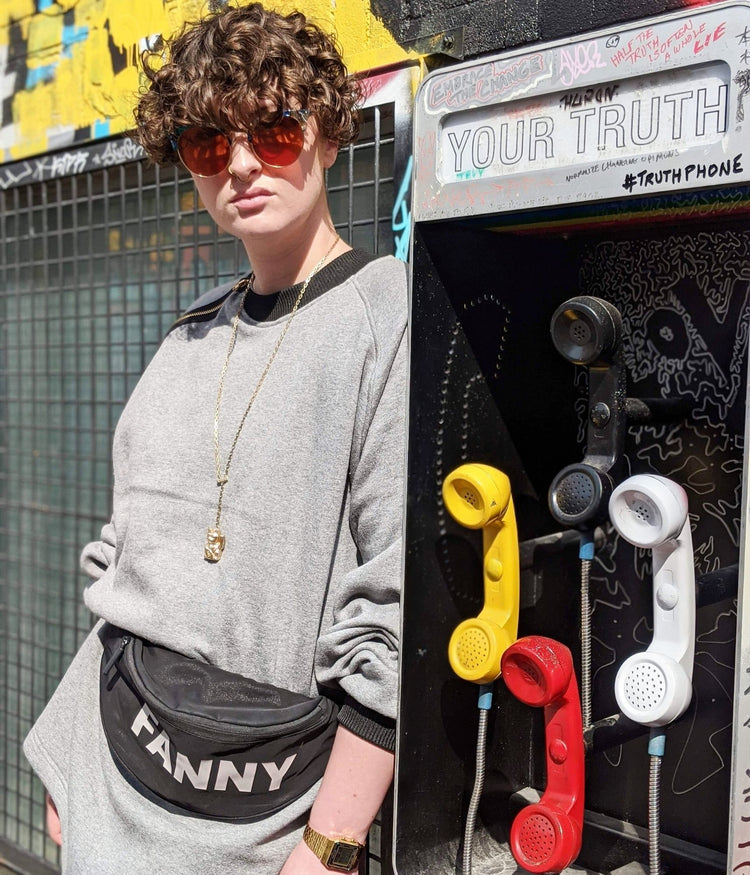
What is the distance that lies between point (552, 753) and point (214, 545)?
643mm

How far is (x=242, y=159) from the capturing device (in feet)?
5.34

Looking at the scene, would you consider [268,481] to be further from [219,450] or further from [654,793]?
[654,793]

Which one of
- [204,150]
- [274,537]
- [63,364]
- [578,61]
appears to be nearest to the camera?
[578,61]

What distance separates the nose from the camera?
162 cm

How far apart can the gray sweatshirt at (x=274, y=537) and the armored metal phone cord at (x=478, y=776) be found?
14cm

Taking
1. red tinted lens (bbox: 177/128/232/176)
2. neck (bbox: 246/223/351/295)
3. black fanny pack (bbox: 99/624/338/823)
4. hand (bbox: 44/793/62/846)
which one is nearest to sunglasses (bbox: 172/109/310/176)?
red tinted lens (bbox: 177/128/232/176)

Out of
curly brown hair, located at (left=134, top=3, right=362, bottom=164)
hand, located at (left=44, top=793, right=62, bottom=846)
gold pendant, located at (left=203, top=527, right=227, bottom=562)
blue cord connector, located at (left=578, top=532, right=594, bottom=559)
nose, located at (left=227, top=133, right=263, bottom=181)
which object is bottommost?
hand, located at (left=44, top=793, right=62, bottom=846)

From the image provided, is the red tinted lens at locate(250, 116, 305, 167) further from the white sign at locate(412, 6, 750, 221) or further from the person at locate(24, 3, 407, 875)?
the white sign at locate(412, 6, 750, 221)

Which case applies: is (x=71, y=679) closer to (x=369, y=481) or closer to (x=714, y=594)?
(x=369, y=481)

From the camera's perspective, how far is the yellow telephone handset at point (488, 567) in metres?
1.43

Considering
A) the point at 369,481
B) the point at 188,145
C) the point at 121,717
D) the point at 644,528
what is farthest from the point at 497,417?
the point at 121,717

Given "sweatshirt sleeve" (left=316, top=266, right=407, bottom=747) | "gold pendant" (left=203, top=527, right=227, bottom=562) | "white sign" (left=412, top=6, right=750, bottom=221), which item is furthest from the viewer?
"gold pendant" (left=203, top=527, right=227, bottom=562)

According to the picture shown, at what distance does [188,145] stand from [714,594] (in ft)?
3.80

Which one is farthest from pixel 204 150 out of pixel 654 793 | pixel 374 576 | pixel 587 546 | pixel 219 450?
pixel 654 793
